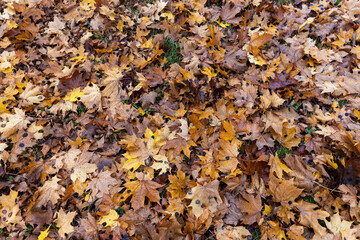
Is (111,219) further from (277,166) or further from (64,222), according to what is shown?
(277,166)

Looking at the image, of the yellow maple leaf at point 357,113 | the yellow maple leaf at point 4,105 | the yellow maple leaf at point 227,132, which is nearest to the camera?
the yellow maple leaf at point 227,132

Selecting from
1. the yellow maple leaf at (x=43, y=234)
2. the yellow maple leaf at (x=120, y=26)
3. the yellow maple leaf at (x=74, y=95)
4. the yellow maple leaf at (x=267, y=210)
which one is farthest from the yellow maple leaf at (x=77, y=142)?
the yellow maple leaf at (x=267, y=210)

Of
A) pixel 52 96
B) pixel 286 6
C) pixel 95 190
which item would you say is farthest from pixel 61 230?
pixel 286 6

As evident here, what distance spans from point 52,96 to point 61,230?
1543 millimetres

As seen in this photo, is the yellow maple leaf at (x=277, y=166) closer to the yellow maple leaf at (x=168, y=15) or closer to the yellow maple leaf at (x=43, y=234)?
the yellow maple leaf at (x=43, y=234)

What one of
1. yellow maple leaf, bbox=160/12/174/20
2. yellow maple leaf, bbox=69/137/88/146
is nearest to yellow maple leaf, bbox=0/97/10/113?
yellow maple leaf, bbox=69/137/88/146

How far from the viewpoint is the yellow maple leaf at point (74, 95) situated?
274 cm

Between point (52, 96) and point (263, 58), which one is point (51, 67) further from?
point (263, 58)

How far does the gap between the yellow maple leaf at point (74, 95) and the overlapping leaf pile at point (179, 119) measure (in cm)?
2

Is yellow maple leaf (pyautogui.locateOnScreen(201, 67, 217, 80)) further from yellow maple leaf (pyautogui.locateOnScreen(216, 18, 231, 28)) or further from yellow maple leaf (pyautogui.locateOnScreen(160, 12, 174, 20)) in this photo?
yellow maple leaf (pyautogui.locateOnScreen(160, 12, 174, 20))

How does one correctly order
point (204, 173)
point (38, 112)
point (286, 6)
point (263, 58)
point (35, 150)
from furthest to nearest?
point (286, 6) < point (263, 58) < point (38, 112) < point (35, 150) < point (204, 173)

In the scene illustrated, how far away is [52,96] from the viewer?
2785 millimetres

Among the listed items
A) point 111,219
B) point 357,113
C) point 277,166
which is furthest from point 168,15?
point 111,219

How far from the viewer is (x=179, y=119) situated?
248 cm
